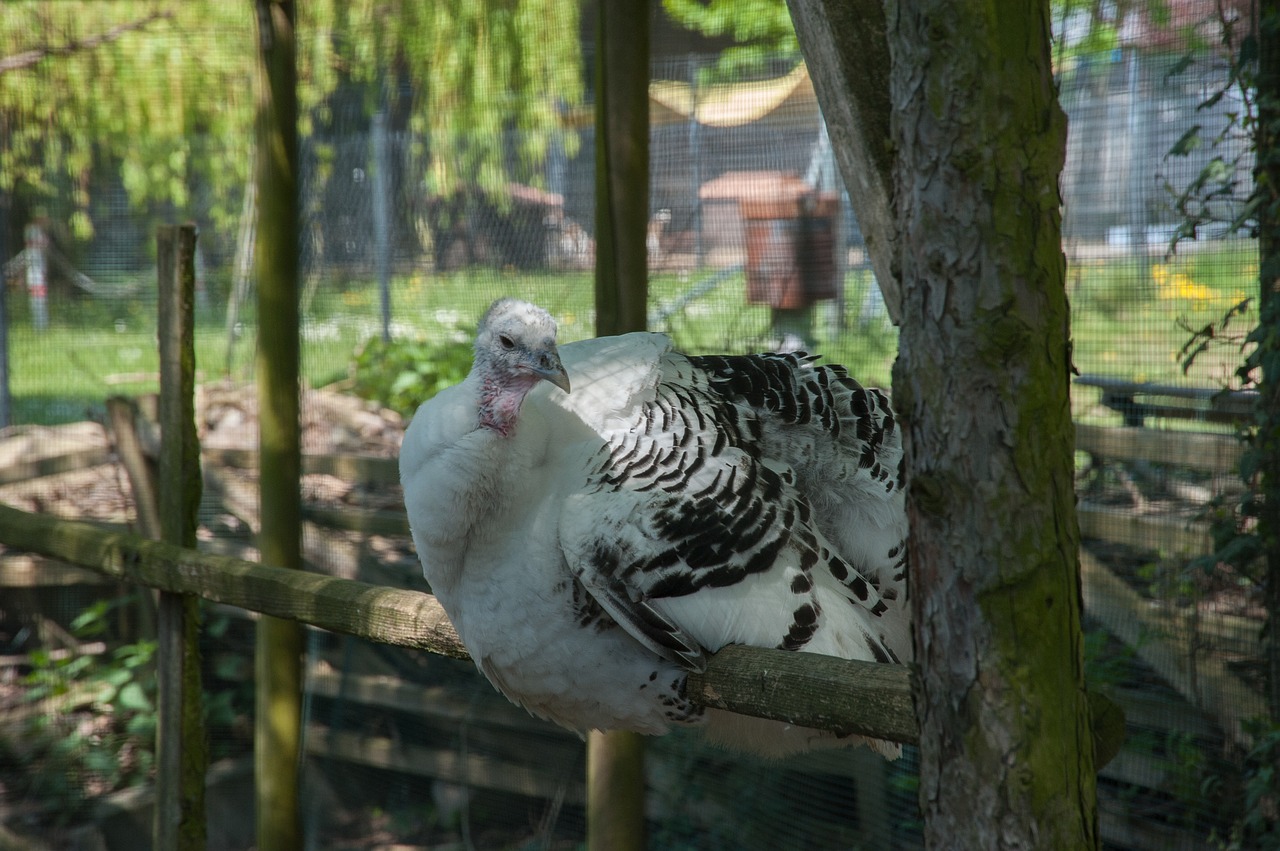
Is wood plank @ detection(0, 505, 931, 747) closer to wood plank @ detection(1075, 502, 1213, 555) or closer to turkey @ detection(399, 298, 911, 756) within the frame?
turkey @ detection(399, 298, 911, 756)

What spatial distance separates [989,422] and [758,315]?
1.67 metres

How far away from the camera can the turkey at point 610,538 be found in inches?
62.9

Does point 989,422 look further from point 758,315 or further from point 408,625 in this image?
point 758,315

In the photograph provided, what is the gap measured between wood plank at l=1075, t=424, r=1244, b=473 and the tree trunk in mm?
1580

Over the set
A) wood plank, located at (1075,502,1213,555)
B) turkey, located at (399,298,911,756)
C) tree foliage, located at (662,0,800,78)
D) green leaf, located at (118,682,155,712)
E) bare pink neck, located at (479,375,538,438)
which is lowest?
green leaf, located at (118,682,155,712)

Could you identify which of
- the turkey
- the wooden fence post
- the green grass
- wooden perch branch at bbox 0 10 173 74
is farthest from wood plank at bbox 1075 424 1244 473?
wooden perch branch at bbox 0 10 173 74

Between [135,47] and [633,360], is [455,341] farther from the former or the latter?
[135,47]

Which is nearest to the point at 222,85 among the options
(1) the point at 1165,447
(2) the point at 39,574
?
(2) the point at 39,574

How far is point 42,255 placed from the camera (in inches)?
138

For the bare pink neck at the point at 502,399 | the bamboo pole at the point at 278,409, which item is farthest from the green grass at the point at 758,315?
the bare pink neck at the point at 502,399

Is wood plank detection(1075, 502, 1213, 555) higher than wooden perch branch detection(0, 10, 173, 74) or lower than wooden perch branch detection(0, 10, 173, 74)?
lower

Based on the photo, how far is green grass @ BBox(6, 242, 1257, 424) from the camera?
233cm

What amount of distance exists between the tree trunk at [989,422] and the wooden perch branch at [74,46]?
9.53 ft

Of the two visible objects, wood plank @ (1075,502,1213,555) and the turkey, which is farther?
wood plank @ (1075,502,1213,555)
